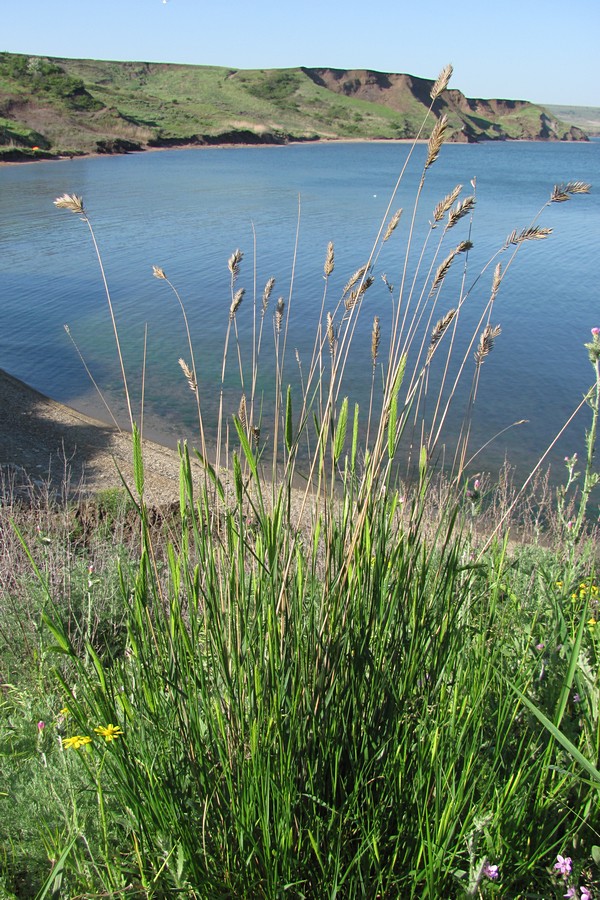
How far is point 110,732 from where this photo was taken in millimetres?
1540

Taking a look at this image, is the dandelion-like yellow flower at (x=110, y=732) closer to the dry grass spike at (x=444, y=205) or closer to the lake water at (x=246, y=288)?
the lake water at (x=246, y=288)

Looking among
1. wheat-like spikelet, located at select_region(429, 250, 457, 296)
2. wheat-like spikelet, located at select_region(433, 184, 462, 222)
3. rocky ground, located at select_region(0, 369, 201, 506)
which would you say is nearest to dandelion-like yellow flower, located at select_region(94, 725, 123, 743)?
wheat-like spikelet, located at select_region(429, 250, 457, 296)

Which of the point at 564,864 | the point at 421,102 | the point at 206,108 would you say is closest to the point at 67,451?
the point at 564,864

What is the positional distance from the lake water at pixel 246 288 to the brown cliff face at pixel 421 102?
83.2 metres

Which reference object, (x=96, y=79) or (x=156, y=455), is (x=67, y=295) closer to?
(x=156, y=455)

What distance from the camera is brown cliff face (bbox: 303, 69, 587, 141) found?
389ft

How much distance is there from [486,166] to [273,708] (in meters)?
70.4

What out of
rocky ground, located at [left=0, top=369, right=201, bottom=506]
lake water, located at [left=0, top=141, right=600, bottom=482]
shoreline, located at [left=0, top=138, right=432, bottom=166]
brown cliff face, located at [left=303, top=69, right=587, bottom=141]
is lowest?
rocky ground, located at [left=0, top=369, right=201, bottom=506]

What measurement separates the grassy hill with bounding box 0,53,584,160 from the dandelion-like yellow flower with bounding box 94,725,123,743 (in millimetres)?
47001

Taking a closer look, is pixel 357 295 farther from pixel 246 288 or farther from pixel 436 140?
pixel 246 288

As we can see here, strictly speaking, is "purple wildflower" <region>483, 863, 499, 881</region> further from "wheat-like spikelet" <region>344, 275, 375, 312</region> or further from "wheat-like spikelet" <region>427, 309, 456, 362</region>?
"wheat-like spikelet" <region>344, 275, 375, 312</region>

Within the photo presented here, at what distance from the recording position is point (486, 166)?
213 ft

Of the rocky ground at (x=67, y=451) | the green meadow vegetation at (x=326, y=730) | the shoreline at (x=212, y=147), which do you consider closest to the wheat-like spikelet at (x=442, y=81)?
the green meadow vegetation at (x=326, y=730)

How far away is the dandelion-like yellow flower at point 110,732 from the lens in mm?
1540
